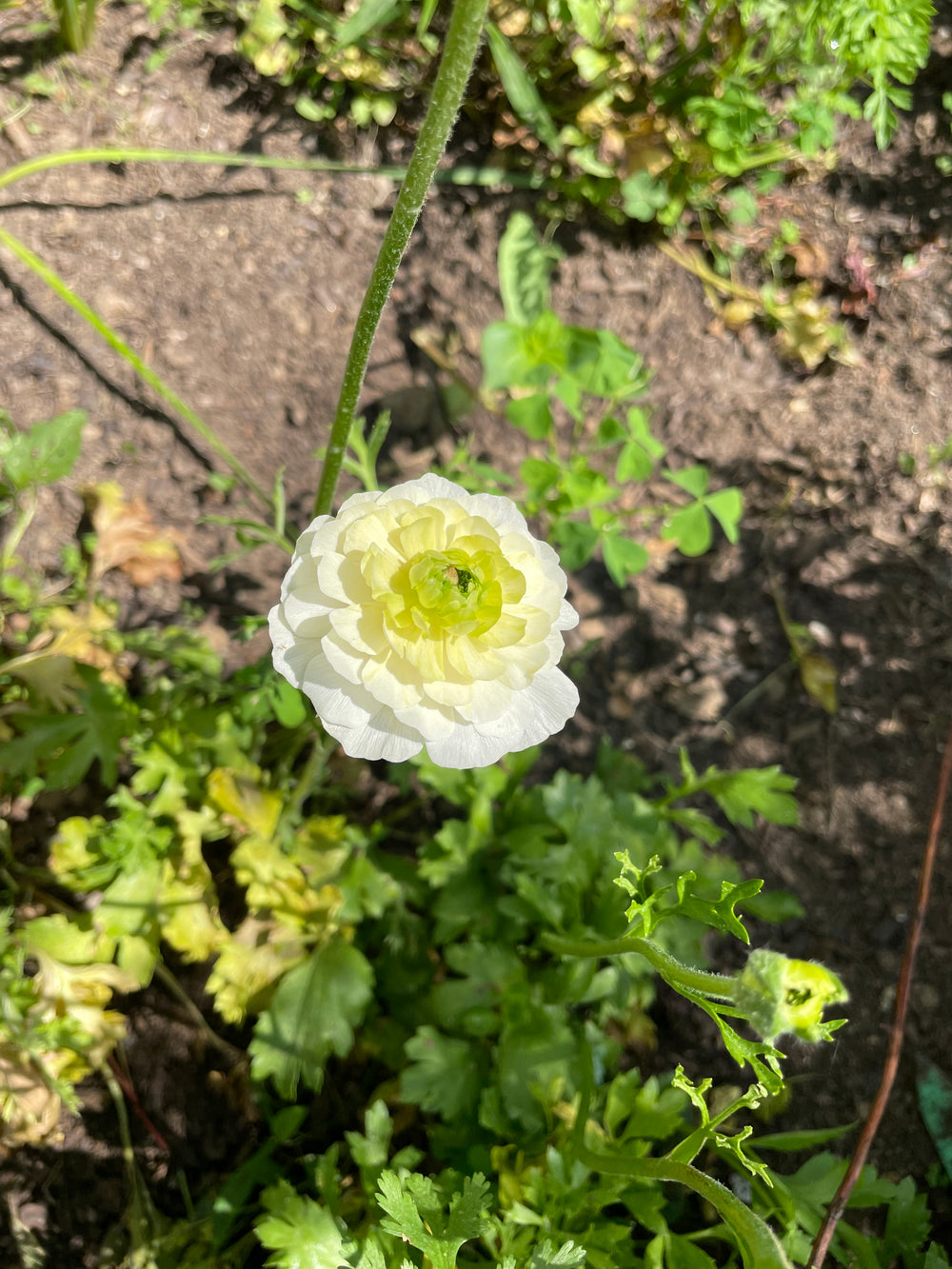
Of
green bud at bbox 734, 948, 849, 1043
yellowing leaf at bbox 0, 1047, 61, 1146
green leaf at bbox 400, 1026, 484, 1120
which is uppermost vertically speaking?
green bud at bbox 734, 948, 849, 1043

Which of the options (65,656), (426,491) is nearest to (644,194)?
(426,491)

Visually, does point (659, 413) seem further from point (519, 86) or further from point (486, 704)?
point (486, 704)

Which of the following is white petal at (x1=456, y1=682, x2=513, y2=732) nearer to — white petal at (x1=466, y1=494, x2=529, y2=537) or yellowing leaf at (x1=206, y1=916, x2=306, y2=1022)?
white petal at (x1=466, y1=494, x2=529, y2=537)

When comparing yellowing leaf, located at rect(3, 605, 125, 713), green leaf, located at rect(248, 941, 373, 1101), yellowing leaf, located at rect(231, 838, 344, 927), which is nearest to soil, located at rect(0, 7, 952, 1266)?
yellowing leaf, located at rect(3, 605, 125, 713)

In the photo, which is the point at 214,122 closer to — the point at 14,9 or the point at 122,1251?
the point at 14,9

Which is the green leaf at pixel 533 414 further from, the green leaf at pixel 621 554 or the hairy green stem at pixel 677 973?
the hairy green stem at pixel 677 973

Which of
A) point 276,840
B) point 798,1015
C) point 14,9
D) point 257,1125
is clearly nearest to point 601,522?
point 276,840
